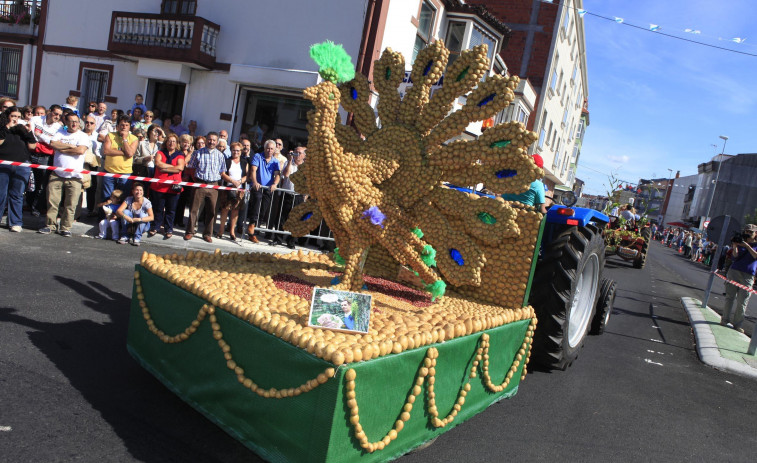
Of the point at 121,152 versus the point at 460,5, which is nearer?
the point at 121,152

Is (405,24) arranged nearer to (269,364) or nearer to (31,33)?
(269,364)

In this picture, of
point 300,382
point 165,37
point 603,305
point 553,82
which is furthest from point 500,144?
point 553,82

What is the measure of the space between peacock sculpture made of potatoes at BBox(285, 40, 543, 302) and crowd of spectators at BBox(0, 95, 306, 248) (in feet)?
9.81

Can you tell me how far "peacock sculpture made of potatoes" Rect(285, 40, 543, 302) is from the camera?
3.02 metres

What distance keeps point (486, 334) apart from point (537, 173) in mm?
1030

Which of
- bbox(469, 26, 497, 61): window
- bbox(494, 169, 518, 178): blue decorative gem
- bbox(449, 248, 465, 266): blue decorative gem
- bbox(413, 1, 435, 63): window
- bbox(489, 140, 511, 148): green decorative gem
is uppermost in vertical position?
bbox(469, 26, 497, 61): window

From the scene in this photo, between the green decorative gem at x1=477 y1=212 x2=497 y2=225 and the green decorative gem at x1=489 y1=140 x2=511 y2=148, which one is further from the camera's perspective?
the green decorative gem at x1=477 y1=212 x2=497 y2=225

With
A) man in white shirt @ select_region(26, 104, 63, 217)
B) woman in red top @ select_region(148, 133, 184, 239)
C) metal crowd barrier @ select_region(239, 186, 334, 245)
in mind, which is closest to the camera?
man in white shirt @ select_region(26, 104, 63, 217)

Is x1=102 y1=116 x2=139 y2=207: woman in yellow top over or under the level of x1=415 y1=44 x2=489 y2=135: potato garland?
under

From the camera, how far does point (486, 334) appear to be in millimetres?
2934

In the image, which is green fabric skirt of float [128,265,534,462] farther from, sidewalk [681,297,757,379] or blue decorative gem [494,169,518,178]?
sidewalk [681,297,757,379]

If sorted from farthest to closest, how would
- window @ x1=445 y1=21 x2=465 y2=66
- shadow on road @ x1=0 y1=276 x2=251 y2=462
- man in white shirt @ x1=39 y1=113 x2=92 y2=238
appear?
window @ x1=445 y1=21 x2=465 y2=66 → man in white shirt @ x1=39 y1=113 x2=92 y2=238 → shadow on road @ x1=0 y1=276 x2=251 y2=462

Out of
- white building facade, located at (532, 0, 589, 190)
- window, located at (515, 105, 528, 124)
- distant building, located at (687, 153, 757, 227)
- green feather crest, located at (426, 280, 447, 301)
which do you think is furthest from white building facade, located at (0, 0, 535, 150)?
distant building, located at (687, 153, 757, 227)

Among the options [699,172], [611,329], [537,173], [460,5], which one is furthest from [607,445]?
[699,172]
